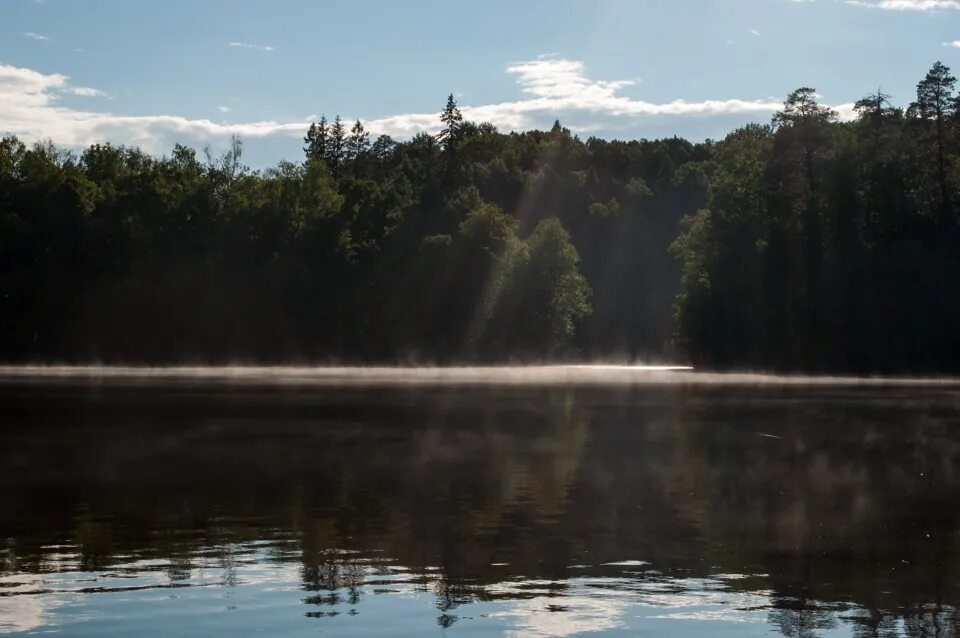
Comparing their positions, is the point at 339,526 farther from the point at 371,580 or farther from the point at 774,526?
the point at 774,526

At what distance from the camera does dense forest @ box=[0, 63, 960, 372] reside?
14750 centimetres

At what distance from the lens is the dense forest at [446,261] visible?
484ft

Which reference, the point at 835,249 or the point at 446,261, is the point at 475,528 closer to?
the point at 835,249

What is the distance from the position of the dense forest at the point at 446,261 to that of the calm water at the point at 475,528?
296ft

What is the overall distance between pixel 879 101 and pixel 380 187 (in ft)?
242

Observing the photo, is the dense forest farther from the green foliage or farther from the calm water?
the calm water

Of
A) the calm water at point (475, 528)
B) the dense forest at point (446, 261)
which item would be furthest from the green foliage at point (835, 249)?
the calm water at point (475, 528)

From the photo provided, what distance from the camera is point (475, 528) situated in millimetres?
27234

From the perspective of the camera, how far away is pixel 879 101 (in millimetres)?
165125

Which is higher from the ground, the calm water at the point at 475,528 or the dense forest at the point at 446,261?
the dense forest at the point at 446,261

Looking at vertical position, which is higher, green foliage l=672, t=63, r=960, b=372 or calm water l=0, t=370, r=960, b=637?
green foliage l=672, t=63, r=960, b=372

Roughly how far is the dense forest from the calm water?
90.2 meters

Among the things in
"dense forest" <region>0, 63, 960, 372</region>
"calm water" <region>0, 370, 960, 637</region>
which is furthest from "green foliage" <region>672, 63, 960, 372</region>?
"calm water" <region>0, 370, 960, 637</region>

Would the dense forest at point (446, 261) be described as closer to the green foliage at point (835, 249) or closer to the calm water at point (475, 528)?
the green foliage at point (835, 249)
